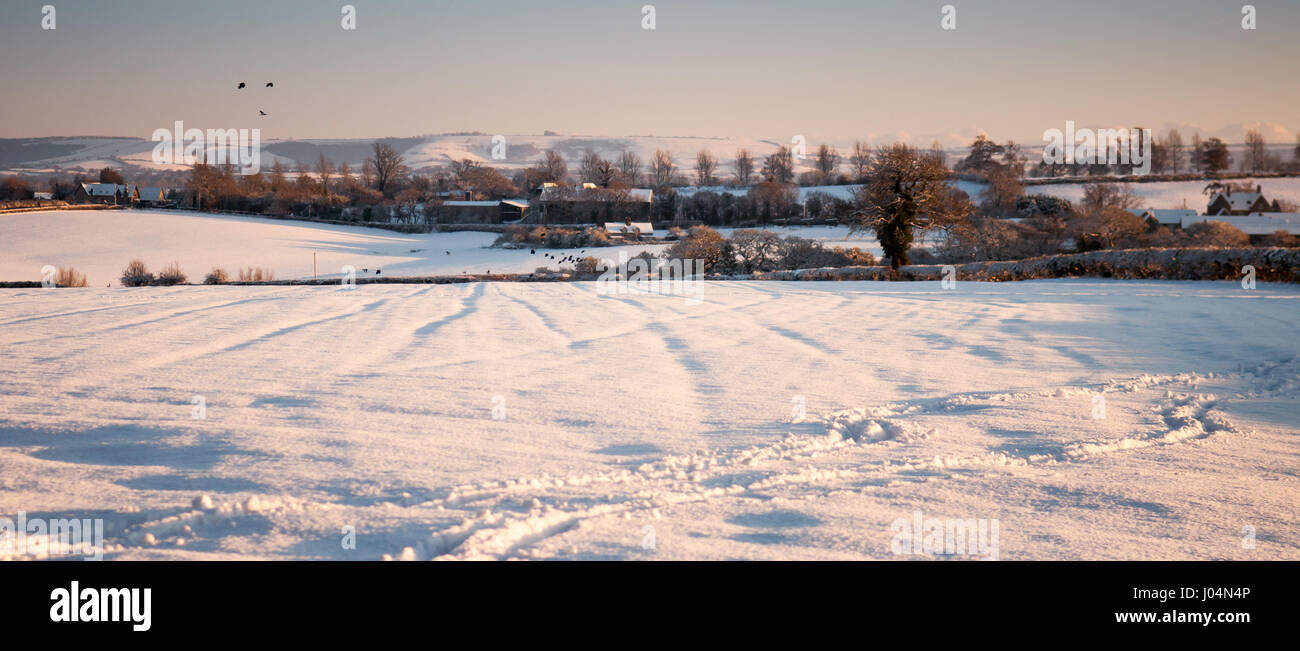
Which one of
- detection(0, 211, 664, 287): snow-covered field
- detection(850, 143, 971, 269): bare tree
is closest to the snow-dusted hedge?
detection(850, 143, 971, 269): bare tree

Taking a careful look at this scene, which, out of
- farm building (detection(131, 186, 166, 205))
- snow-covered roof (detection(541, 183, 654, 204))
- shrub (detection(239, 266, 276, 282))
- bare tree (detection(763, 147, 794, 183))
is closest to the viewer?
shrub (detection(239, 266, 276, 282))

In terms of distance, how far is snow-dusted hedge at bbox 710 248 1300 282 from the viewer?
51.9 ft

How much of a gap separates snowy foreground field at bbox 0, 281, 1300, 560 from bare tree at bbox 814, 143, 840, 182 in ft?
347

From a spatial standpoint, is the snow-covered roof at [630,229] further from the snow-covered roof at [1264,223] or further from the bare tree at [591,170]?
the bare tree at [591,170]

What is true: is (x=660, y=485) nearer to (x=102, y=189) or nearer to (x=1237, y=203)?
(x=1237, y=203)

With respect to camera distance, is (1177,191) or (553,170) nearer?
(1177,191)

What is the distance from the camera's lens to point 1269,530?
350cm

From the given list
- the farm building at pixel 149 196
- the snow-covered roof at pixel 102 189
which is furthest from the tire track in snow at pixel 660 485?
the snow-covered roof at pixel 102 189

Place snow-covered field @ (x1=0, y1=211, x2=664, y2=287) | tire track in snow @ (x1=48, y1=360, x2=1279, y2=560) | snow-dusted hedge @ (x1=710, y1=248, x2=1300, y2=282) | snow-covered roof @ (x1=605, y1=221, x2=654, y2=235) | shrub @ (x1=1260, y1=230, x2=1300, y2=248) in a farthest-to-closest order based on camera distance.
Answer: snow-covered roof @ (x1=605, y1=221, x2=654, y2=235) < snow-covered field @ (x1=0, y1=211, x2=664, y2=287) < shrub @ (x1=1260, y1=230, x2=1300, y2=248) < snow-dusted hedge @ (x1=710, y1=248, x2=1300, y2=282) < tire track in snow @ (x1=48, y1=360, x2=1279, y2=560)

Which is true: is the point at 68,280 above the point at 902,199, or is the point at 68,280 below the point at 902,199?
below

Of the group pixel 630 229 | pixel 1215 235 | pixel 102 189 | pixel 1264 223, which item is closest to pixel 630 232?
pixel 630 229

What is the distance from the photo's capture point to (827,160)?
377 feet

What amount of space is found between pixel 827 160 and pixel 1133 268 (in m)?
101

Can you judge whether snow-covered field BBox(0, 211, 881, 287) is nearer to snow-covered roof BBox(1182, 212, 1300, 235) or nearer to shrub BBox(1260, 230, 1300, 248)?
shrub BBox(1260, 230, 1300, 248)
